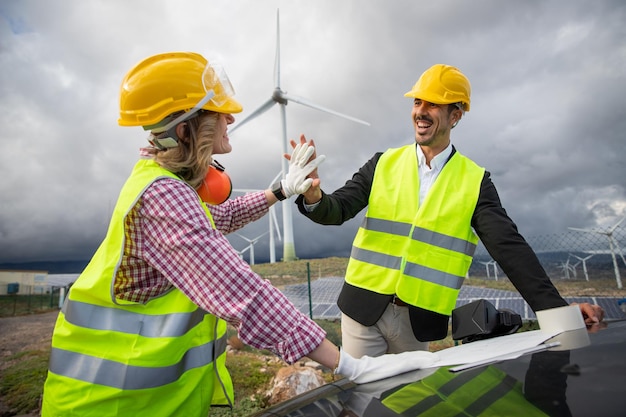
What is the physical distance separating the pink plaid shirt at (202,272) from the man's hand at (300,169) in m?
1.33

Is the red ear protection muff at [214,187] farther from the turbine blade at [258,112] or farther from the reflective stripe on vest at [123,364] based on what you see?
the turbine blade at [258,112]

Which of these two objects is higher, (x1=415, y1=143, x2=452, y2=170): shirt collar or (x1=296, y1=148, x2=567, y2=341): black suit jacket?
(x1=415, y1=143, x2=452, y2=170): shirt collar

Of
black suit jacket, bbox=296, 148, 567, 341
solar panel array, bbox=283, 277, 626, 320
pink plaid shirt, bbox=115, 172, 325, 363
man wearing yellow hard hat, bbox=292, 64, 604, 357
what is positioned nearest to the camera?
→ pink plaid shirt, bbox=115, 172, 325, 363

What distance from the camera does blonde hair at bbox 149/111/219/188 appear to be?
1.87 metres

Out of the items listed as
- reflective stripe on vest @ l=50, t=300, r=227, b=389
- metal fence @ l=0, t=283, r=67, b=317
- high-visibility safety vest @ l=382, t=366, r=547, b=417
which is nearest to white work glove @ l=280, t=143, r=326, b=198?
reflective stripe on vest @ l=50, t=300, r=227, b=389

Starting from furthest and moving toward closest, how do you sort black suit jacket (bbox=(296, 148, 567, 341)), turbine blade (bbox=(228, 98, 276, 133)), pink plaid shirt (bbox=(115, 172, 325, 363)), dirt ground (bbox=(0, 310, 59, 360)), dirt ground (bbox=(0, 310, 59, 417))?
turbine blade (bbox=(228, 98, 276, 133)) < dirt ground (bbox=(0, 310, 59, 360)) < dirt ground (bbox=(0, 310, 59, 417)) < black suit jacket (bbox=(296, 148, 567, 341)) < pink plaid shirt (bbox=(115, 172, 325, 363))

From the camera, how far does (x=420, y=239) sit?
9.49ft

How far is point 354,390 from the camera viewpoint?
1.41 metres

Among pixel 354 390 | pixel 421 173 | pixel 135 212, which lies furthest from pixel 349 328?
pixel 135 212

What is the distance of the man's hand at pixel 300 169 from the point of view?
9.48 ft

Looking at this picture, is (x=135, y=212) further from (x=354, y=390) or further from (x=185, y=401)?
(x=354, y=390)

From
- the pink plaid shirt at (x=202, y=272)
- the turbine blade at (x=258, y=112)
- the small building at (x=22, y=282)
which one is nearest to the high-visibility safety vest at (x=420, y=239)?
the pink plaid shirt at (x=202, y=272)

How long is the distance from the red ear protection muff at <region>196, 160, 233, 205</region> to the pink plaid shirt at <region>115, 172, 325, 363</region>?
0.58m

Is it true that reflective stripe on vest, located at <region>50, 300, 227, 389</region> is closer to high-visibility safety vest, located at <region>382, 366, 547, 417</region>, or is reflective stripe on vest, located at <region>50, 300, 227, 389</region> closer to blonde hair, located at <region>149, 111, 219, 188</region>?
blonde hair, located at <region>149, 111, 219, 188</region>
